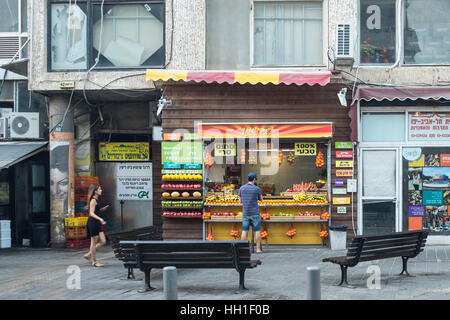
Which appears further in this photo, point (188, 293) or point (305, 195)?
point (305, 195)

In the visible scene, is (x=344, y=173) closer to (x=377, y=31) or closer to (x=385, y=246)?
(x=377, y=31)

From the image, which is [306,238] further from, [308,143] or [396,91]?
[396,91]

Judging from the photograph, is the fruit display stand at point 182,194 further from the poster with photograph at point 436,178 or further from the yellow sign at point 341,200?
the poster with photograph at point 436,178

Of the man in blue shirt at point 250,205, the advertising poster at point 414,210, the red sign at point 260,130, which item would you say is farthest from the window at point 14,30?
Result: the advertising poster at point 414,210

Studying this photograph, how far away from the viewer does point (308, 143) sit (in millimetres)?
14844

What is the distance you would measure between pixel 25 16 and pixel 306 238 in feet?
32.9

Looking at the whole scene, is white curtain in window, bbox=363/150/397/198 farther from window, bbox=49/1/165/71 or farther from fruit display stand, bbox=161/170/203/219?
window, bbox=49/1/165/71

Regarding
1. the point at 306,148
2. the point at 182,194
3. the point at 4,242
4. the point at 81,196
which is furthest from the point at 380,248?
the point at 4,242

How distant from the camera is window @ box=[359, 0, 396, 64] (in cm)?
1499

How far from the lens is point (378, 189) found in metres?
14.9

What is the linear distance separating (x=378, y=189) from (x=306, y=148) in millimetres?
1988

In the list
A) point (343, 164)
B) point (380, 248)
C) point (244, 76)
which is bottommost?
point (380, 248)

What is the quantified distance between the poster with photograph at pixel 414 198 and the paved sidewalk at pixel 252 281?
3.91 feet

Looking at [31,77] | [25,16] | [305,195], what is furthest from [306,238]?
[25,16]
